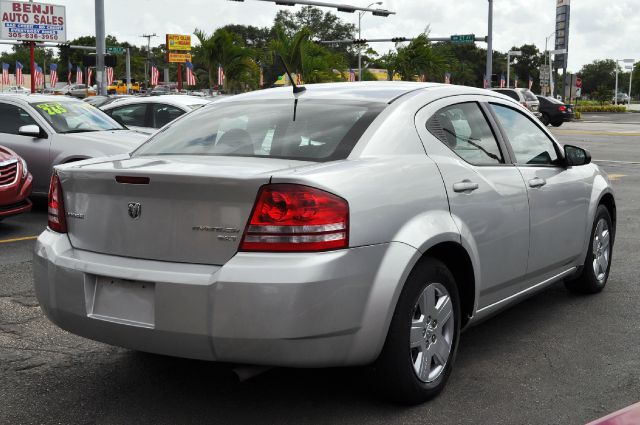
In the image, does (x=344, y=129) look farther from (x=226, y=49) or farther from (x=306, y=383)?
(x=226, y=49)

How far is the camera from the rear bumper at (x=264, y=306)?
3369mm

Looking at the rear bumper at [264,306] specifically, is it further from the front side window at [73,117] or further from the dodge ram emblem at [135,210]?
the front side window at [73,117]

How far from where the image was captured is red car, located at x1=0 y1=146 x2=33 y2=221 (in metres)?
8.96

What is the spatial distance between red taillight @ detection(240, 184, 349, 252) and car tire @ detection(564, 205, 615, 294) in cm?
297

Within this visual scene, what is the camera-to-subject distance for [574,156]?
5.53m

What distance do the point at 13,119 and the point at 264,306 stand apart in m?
9.01

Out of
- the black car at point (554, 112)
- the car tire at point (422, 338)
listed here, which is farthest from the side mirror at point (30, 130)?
the black car at point (554, 112)

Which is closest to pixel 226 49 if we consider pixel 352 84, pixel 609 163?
pixel 609 163

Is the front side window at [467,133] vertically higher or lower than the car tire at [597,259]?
higher

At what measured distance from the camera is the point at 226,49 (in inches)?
1512

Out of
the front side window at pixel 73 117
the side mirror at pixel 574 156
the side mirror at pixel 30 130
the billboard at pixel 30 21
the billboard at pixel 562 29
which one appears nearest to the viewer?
the side mirror at pixel 574 156

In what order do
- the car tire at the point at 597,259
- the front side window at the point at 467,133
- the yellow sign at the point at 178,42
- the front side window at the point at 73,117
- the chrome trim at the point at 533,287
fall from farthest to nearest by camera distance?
the yellow sign at the point at 178,42 < the front side window at the point at 73,117 < the car tire at the point at 597,259 < the chrome trim at the point at 533,287 < the front side window at the point at 467,133

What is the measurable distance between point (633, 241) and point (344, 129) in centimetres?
543

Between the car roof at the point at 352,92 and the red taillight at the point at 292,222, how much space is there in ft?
3.58
